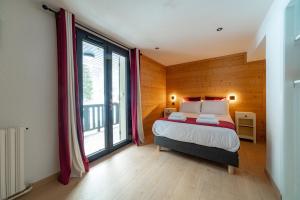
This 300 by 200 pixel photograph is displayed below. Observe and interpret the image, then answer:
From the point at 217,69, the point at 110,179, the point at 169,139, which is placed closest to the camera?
the point at 110,179

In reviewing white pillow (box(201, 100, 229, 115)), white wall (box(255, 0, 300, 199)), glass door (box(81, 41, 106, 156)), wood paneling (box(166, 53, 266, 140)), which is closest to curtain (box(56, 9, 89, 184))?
glass door (box(81, 41, 106, 156))

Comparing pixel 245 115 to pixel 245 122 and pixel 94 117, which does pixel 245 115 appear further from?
pixel 94 117

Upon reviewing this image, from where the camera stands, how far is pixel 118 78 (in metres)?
3.09

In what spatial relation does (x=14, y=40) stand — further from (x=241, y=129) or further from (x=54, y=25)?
(x=241, y=129)

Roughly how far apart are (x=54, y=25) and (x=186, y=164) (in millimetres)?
2987

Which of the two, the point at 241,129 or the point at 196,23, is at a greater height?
the point at 196,23

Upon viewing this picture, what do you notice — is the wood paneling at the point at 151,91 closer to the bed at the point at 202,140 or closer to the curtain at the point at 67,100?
the bed at the point at 202,140

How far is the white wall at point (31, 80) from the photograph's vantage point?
143 cm

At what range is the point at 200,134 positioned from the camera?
7.17 ft

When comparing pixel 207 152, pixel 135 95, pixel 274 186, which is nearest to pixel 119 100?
pixel 135 95

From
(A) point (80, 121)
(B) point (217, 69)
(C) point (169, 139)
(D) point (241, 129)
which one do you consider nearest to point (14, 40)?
(A) point (80, 121)

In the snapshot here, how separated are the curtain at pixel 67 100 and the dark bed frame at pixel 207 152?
1535mm

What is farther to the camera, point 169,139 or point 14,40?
point 169,139

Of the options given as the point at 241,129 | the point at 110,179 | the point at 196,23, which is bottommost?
the point at 110,179
